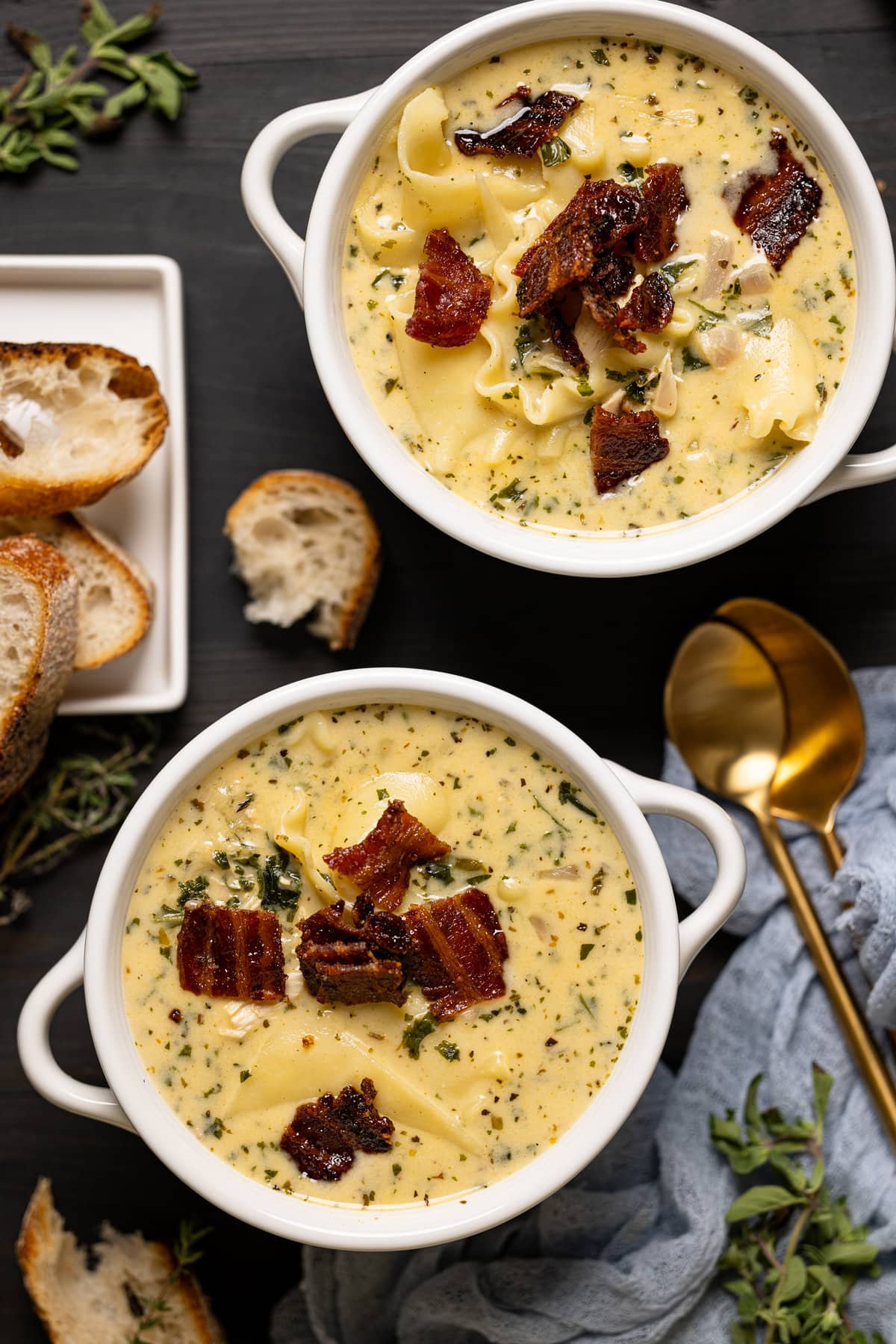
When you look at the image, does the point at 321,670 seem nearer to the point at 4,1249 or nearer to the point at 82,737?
the point at 82,737

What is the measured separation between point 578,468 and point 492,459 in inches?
7.2

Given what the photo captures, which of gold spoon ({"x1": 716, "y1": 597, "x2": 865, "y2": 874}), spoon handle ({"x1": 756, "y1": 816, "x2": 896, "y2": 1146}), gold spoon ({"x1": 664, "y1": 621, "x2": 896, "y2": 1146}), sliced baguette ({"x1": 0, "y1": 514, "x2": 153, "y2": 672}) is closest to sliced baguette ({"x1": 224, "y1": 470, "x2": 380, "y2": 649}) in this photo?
sliced baguette ({"x1": 0, "y1": 514, "x2": 153, "y2": 672})

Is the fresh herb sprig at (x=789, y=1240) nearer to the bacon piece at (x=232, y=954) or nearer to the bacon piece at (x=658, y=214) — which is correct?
the bacon piece at (x=232, y=954)

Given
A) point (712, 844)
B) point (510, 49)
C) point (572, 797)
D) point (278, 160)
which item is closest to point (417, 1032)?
point (572, 797)

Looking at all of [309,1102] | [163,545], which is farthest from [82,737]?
[309,1102]

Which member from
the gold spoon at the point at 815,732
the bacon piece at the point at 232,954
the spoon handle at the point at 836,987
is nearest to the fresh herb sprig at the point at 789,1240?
the spoon handle at the point at 836,987

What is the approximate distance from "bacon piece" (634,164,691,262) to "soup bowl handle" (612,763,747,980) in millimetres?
1054

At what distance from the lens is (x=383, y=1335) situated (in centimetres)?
316

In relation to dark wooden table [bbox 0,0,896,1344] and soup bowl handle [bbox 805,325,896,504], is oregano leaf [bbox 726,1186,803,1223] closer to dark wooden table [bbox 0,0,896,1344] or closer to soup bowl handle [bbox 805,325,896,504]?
dark wooden table [bbox 0,0,896,1344]

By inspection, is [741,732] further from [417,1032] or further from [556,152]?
[556,152]

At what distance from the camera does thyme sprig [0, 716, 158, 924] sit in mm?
3184

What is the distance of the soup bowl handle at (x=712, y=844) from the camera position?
99.7 inches

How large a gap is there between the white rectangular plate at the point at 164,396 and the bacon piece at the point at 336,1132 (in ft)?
3.55

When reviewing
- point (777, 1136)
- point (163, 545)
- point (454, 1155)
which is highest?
point (163, 545)
